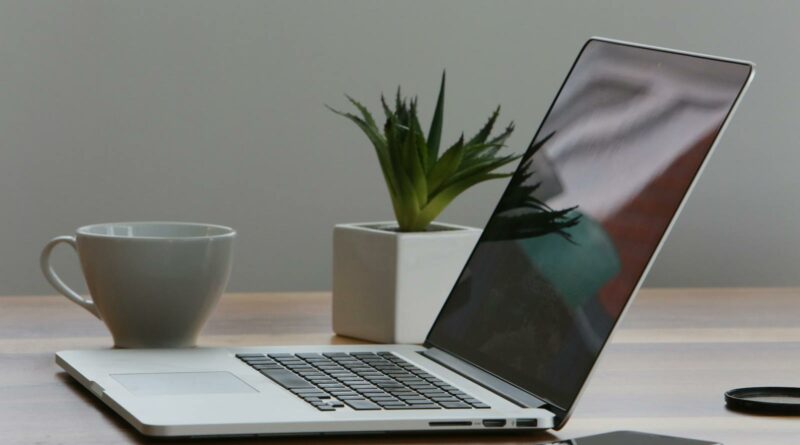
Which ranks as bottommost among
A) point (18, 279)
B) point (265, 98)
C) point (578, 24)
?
point (18, 279)

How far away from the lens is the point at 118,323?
0.97 m

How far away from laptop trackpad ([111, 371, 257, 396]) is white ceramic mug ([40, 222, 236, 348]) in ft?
0.46

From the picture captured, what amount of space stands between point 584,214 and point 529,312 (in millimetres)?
81

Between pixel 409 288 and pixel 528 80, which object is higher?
pixel 528 80

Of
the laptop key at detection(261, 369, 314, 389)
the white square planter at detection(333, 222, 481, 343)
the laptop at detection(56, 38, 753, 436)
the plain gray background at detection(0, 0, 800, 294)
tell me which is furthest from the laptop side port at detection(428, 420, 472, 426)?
the plain gray background at detection(0, 0, 800, 294)

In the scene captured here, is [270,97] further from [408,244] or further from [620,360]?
[620,360]

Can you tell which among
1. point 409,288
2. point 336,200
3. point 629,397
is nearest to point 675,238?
point 336,200

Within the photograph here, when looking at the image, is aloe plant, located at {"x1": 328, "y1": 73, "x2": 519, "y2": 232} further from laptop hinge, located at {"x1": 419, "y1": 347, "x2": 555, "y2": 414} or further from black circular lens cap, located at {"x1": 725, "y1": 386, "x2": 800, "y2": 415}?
black circular lens cap, located at {"x1": 725, "y1": 386, "x2": 800, "y2": 415}

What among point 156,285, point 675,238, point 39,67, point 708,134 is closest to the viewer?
point 708,134

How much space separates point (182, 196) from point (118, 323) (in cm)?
127

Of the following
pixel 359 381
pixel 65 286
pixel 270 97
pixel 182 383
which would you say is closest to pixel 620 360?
pixel 359 381

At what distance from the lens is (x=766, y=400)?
0.81 metres

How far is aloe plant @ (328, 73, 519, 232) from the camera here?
1.05 m

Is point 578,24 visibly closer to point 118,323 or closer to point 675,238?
point 675,238
